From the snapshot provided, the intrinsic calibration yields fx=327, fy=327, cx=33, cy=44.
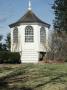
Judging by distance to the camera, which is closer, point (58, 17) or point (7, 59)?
point (58, 17)

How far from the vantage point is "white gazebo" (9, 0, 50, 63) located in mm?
55906

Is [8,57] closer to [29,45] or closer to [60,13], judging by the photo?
[29,45]

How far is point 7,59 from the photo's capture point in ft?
141

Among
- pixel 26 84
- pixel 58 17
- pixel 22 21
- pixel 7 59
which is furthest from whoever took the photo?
pixel 22 21

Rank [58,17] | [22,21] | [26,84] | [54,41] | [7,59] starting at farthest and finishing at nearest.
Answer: [22,21]
[54,41]
[7,59]
[58,17]
[26,84]

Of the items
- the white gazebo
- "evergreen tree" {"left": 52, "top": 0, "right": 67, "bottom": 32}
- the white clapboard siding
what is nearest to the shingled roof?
the white gazebo

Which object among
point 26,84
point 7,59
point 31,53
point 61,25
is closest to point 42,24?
point 31,53

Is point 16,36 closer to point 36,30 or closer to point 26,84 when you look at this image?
point 36,30

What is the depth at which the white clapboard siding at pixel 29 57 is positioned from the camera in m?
54.3

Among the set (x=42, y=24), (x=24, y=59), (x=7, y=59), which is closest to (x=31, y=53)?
(x=24, y=59)

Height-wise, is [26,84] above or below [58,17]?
below

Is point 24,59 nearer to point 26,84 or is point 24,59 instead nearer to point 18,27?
point 18,27

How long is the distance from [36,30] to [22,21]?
296cm

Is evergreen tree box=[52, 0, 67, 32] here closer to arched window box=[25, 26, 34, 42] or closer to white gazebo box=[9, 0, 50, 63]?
white gazebo box=[9, 0, 50, 63]
